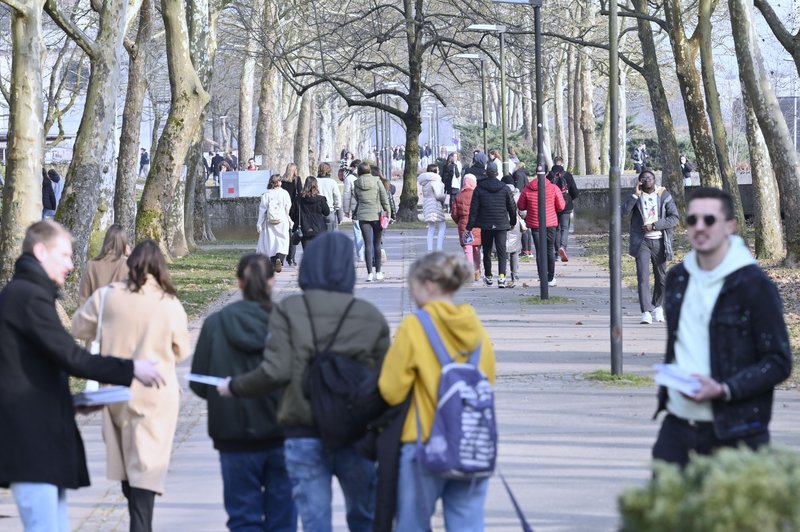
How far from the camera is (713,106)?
26.8 meters

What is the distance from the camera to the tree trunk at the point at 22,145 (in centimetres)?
1683

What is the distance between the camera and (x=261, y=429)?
6293 millimetres

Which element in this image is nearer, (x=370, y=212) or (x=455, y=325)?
(x=455, y=325)

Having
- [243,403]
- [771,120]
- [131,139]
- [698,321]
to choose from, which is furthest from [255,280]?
[131,139]

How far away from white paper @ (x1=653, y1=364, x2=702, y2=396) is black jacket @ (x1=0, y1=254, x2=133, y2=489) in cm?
219

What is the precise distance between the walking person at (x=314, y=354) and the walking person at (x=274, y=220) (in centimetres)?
1607

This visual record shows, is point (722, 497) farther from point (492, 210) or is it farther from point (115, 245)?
point (492, 210)

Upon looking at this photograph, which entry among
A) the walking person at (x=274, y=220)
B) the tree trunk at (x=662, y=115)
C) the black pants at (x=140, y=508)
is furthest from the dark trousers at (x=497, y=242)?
the black pants at (x=140, y=508)

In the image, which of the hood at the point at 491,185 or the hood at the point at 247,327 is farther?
the hood at the point at 491,185

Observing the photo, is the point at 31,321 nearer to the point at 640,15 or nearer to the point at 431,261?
the point at 431,261

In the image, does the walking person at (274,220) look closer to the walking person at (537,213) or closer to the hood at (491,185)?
the hood at (491,185)

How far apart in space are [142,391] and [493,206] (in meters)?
13.4

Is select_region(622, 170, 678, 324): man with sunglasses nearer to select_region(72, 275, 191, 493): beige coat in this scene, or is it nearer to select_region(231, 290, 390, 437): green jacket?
select_region(72, 275, 191, 493): beige coat

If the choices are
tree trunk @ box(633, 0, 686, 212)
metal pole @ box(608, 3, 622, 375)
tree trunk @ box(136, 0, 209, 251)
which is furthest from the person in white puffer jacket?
metal pole @ box(608, 3, 622, 375)
